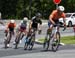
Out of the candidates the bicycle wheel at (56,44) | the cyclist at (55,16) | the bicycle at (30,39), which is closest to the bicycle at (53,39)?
the bicycle wheel at (56,44)

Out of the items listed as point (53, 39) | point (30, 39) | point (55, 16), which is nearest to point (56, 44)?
point (53, 39)

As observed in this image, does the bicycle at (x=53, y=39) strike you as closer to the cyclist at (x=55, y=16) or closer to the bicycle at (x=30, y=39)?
the cyclist at (x=55, y=16)

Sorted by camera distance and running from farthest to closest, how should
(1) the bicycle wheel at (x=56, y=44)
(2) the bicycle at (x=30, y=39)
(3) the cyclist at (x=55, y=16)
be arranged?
(2) the bicycle at (x=30, y=39) → (1) the bicycle wheel at (x=56, y=44) → (3) the cyclist at (x=55, y=16)

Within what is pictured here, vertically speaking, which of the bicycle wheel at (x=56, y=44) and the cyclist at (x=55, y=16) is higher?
the cyclist at (x=55, y=16)

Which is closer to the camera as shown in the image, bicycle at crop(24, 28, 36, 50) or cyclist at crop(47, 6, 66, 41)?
cyclist at crop(47, 6, 66, 41)

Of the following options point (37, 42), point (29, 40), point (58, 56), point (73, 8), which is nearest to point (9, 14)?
point (73, 8)

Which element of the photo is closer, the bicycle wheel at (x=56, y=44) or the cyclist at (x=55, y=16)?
the cyclist at (x=55, y=16)

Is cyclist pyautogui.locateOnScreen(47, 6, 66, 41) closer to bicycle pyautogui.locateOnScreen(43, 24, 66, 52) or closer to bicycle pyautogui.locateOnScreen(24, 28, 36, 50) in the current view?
bicycle pyautogui.locateOnScreen(43, 24, 66, 52)

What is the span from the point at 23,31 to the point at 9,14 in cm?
3770

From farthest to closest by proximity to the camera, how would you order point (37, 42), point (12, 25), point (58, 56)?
point (37, 42), point (12, 25), point (58, 56)

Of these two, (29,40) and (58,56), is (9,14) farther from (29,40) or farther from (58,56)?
(58,56)

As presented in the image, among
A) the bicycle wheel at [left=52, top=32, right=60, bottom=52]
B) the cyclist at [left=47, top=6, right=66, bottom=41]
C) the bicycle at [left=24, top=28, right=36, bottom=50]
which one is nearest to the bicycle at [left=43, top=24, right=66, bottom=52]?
the bicycle wheel at [left=52, top=32, right=60, bottom=52]

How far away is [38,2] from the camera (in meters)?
61.1

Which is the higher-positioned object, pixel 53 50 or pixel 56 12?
pixel 56 12
